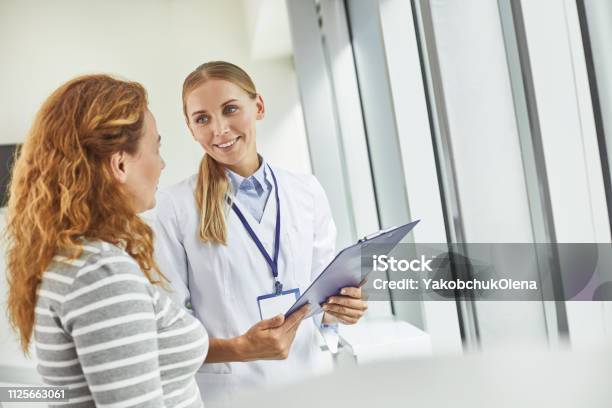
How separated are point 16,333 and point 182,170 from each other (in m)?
0.71

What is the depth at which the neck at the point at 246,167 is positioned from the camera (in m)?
1.55

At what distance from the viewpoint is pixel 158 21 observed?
6.51ft

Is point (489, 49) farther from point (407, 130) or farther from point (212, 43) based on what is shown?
point (212, 43)

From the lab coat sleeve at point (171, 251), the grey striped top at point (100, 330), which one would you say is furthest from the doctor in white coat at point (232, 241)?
the grey striped top at point (100, 330)

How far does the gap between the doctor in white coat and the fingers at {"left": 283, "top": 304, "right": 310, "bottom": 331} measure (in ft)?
0.55

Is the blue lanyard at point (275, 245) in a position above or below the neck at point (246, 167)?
below

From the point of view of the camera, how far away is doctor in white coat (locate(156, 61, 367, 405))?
1.46 m

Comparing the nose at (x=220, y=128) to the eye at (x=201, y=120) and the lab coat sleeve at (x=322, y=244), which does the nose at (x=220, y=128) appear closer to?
the eye at (x=201, y=120)

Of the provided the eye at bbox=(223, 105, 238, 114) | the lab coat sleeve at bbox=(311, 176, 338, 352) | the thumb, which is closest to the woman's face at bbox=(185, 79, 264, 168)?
the eye at bbox=(223, 105, 238, 114)

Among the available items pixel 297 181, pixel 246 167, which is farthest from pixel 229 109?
pixel 297 181

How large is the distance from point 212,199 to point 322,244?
1.05 feet

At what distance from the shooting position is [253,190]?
1561 mm

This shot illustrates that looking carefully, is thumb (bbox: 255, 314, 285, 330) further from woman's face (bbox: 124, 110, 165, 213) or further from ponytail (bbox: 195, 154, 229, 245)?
woman's face (bbox: 124, 110, 165, 213)

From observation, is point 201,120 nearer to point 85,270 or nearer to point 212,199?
point 212,199
